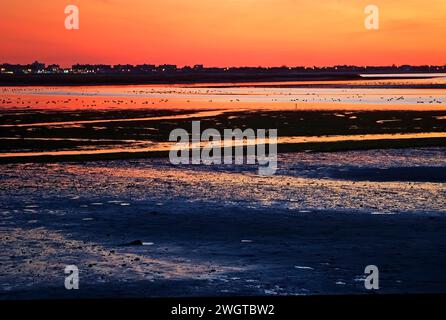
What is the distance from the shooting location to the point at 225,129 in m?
36.7

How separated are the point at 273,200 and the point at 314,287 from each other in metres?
7.50

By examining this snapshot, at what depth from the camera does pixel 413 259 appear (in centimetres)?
1165

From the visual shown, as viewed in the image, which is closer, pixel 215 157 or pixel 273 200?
pixel 273 200

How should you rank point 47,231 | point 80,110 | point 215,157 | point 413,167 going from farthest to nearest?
point 80,110 < point 215,157 < point 413,167 < point 47,231

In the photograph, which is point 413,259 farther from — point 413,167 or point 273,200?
point 413,167

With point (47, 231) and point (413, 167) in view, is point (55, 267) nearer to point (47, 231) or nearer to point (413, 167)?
point (47, 231)

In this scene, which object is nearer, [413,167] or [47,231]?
[47,231]

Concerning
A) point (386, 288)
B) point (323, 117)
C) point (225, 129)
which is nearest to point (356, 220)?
point (386, 288)

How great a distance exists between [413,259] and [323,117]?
33.8m

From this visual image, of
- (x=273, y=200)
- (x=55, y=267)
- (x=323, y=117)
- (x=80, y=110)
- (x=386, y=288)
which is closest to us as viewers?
(x=386, y=288)
